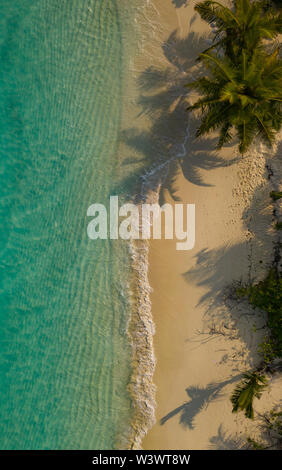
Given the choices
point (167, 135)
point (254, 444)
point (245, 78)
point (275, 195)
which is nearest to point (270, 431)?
point (254, 444)

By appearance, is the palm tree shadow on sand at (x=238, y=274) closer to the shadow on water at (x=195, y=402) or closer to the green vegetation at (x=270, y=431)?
the shadow on water at (x=195, y=402)

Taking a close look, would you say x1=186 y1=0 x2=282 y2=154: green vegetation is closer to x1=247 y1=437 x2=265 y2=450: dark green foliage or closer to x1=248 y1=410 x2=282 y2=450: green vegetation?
x1=248 y1=410 x2=282 y2=450: green vegetation

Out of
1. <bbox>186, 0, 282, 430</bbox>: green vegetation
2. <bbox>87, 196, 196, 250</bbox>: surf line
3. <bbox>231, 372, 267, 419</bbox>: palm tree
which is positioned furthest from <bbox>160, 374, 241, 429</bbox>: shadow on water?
<bbox>87, 196, 196, 250</bbox>: surf line

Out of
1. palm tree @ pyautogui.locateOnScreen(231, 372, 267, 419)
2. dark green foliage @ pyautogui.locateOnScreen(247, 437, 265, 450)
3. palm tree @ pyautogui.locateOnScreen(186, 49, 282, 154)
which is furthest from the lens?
dark green foliage @ pyautogui.locateOnScreen(247, 437, 265, 450)

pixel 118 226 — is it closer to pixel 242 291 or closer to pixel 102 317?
pixel 102 317

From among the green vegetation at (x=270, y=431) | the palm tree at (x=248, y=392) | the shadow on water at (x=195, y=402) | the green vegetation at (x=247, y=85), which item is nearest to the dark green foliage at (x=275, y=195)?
the green vegetation at (x=247, y=85)

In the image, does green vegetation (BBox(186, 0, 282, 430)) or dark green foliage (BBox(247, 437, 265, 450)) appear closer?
green vegetation (BBox(186, 0, 282, 430))
